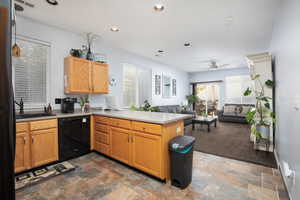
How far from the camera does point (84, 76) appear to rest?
3.12 meters

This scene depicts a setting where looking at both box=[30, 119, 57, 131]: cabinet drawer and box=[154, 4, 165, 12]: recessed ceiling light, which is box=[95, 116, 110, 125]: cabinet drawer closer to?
box=[30, 119, 57, 131]: cabinet drawer

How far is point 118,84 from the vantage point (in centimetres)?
430

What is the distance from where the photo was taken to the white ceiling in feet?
7.36

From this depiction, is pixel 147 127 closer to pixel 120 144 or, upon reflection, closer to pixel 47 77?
pixel 120 144

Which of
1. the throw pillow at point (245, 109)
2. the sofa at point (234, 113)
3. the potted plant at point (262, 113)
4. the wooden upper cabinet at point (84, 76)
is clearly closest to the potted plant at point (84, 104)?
the wooden upper cabinet at point (84, 76)

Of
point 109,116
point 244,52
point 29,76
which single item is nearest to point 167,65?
point 244,52

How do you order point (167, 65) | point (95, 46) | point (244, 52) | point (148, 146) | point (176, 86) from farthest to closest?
point (176, 86) < point (167, 65) < point (244, 52) < point (95, 46) < point (148, 146)

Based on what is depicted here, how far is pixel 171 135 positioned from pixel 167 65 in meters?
5.10

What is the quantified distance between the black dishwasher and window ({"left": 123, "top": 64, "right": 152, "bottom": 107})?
1911 millimetres

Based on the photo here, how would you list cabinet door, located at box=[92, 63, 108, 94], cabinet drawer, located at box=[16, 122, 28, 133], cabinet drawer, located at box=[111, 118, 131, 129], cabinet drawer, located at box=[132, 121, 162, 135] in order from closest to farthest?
cabinet drawer, located at box=[132, 121, 162, 135] < cabinet drawer, located at box=[16, 122, 28, 133] < cabinet drawer, located at box=[111, 118, 131, 129] < cabinet door, located at box=[92, 63, 108, 94]

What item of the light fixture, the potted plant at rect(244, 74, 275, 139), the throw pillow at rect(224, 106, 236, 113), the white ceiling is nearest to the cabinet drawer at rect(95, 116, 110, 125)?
the white ceiling

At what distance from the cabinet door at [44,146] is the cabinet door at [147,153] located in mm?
1433

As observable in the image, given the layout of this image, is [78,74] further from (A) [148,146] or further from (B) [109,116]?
(A) [148,146]

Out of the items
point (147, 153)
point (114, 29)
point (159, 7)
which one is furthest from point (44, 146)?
point (159, 7)
